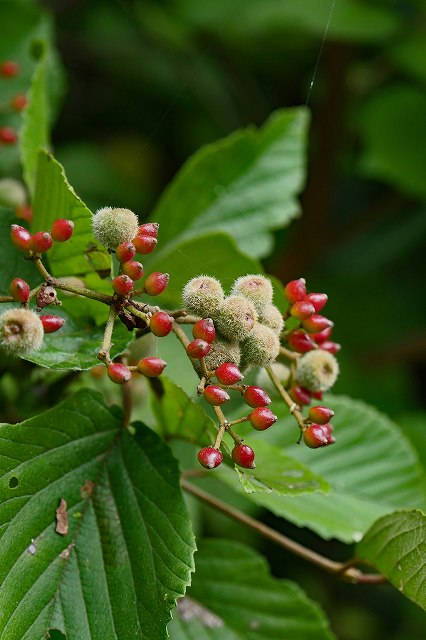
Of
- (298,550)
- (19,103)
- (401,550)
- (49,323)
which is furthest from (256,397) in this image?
(19,103)

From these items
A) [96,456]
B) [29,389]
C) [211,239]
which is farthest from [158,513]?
[211,239]

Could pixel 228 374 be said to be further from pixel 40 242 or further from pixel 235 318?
pixel 40 242

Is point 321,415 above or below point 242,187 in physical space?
below

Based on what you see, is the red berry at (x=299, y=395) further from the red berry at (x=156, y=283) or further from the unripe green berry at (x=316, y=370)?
the red berry at (x=156, y=283)

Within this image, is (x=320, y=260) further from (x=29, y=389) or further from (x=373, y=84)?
(x=29, y=389)

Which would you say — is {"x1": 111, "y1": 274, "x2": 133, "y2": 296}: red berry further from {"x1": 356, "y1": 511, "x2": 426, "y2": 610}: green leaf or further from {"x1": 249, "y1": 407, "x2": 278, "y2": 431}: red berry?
{"x1": 356, "y1": 511, "x2": 426, "y2": 610}: green leaf

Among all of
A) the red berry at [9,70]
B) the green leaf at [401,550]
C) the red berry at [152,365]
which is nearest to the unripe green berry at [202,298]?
the red berry at [152,365]

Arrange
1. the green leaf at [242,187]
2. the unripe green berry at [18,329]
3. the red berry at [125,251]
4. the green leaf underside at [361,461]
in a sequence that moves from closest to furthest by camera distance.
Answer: the unripe green berry at [18,329] < the red berry at [125,251] < the green leaf underside at [361,461] < the green leaf at [242,187]

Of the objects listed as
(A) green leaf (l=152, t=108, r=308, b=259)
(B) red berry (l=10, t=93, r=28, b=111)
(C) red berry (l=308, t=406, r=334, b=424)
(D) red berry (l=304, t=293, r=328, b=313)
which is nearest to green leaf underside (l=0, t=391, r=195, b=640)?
(C) red berry (l=308, t=406, r=334, b=424)
